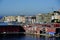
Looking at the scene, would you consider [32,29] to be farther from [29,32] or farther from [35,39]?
[35,39]

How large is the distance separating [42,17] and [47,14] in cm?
242

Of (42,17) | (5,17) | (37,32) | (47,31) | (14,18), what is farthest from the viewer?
(5,17)

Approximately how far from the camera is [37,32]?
27875 mm

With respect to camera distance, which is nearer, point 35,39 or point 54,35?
point 35,39

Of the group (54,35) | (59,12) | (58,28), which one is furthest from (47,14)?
(54,35)

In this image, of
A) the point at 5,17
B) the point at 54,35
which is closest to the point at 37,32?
the point at 54,35

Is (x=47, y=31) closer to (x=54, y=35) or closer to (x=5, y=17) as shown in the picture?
(x=54, y=35)

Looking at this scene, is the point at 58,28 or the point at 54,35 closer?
the point at 54,35

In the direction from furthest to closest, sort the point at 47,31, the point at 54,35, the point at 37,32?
A: the point at 37,32, the point at 47,31, the point at 54,35

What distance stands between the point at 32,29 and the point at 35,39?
325 inches

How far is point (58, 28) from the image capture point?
87.6 feet

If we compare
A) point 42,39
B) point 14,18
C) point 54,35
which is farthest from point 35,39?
point 14,18

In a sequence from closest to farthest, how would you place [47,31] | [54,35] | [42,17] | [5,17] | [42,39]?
[42,39] < [54,35] < [47,31] < [42,17] < [5,17]

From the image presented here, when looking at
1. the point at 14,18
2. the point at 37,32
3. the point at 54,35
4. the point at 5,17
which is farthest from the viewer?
the point at 5,17
